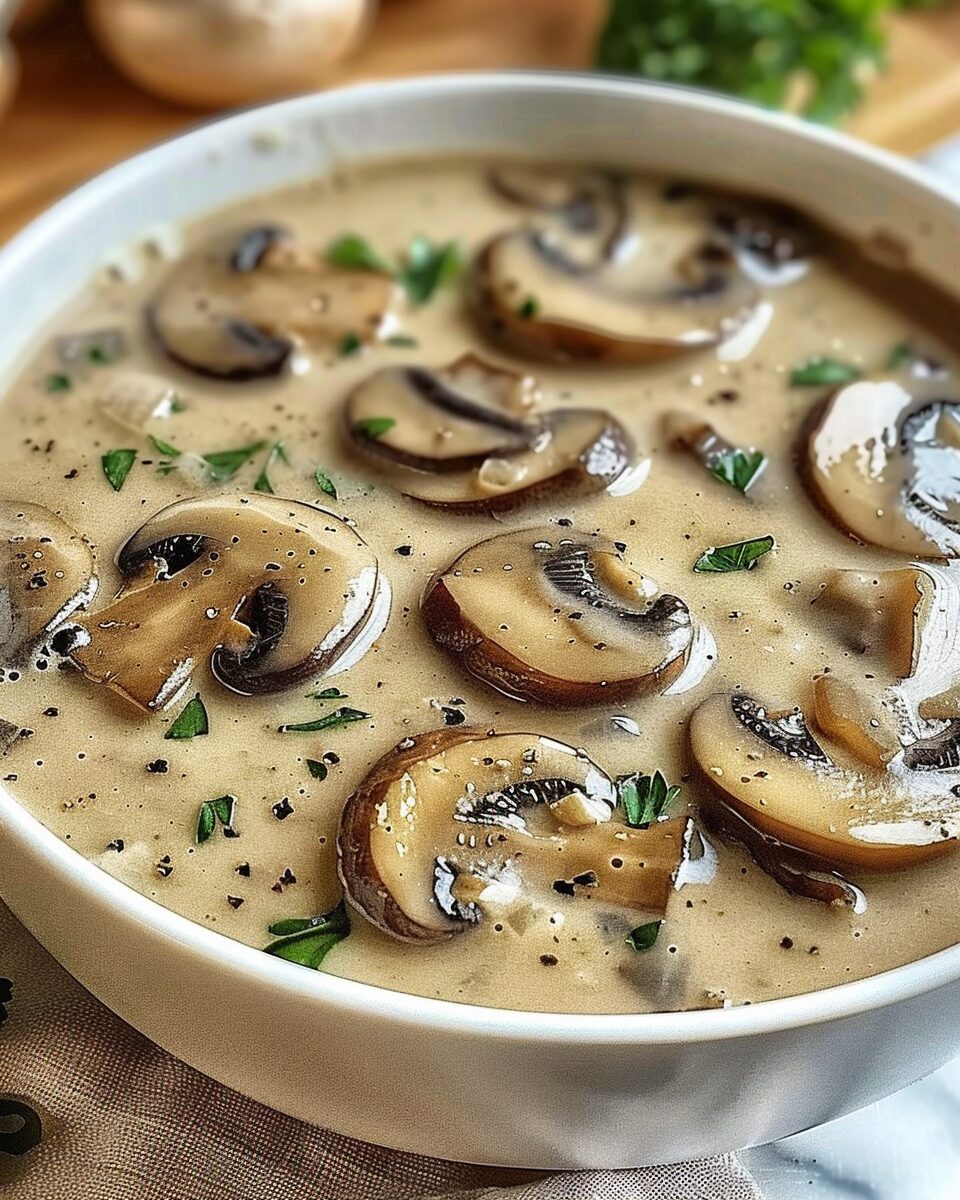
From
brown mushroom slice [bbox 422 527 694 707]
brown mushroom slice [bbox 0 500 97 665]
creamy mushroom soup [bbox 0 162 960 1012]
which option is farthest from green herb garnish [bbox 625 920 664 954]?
brown mushroom slice [bbox 0 500 97 665]

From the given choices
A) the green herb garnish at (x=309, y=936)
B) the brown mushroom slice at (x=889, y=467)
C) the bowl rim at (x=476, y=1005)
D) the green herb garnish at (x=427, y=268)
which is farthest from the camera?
the green herb garnish at (x=427, y=268)

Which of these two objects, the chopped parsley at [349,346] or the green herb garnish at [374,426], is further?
the chopped parsley at [349,346]

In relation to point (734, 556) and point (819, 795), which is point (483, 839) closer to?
point (819, 795)

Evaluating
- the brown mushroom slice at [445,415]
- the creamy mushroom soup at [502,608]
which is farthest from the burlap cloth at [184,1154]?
the brown mushroom slice at [445,415]

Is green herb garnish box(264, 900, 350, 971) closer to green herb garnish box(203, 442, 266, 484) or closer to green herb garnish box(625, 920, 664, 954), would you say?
green herb garnish box(625, 920, 664, 954)

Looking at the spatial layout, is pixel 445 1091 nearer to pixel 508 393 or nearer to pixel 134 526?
pixel 134 526

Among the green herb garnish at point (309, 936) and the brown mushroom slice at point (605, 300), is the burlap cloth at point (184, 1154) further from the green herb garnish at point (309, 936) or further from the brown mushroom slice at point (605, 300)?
the brown mushroom slice at point (605, 300)

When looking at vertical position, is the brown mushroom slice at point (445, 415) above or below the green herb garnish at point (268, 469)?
above

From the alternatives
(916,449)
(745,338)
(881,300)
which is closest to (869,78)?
(881,300)
